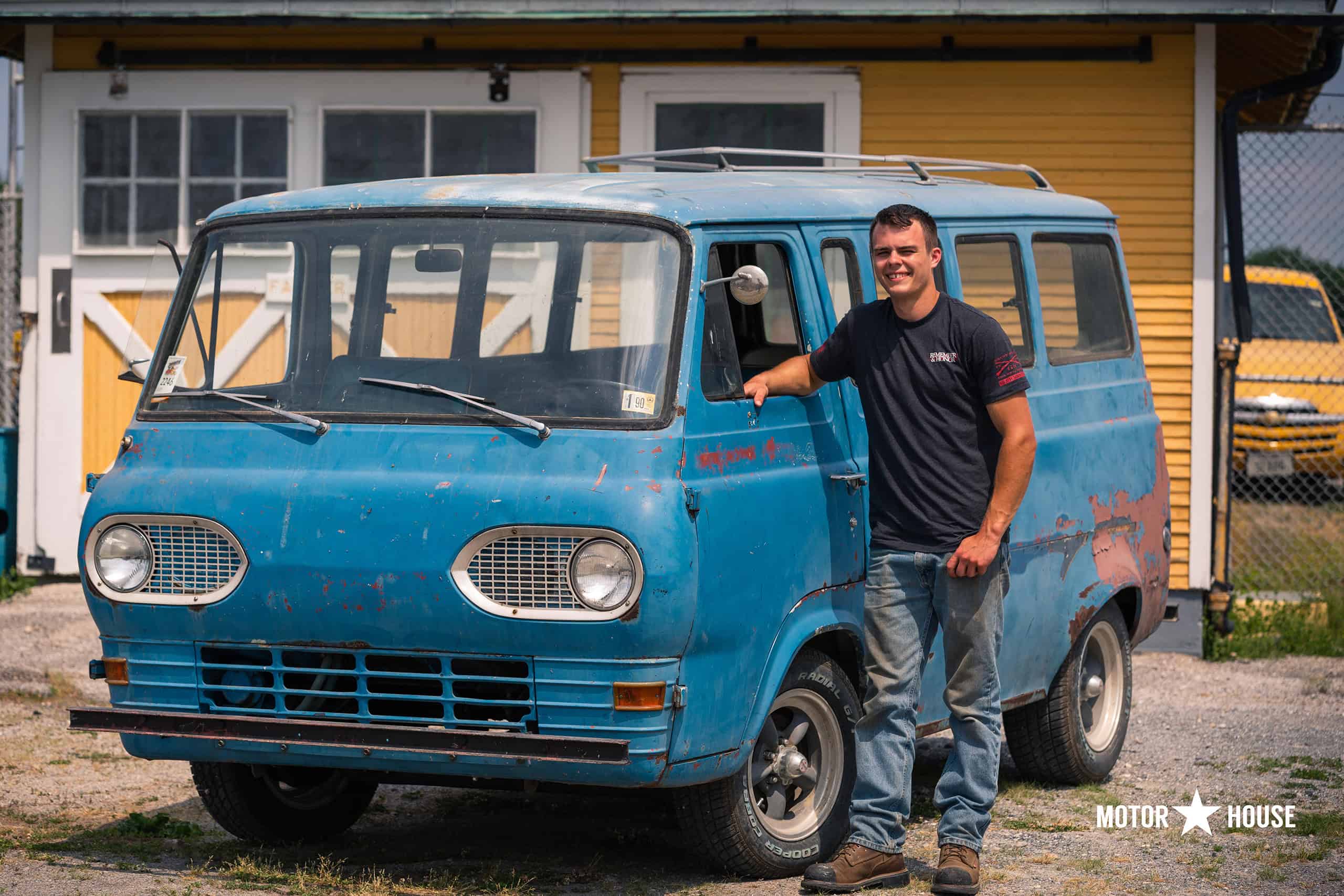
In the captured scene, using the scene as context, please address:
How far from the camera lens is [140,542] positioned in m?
5.31

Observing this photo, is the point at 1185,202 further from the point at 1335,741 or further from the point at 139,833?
the point at 139,833

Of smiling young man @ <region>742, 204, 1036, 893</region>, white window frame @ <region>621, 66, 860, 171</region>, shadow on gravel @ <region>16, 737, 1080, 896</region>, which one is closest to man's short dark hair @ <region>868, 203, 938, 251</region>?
smiling young man @ <region>742, 204, 1036, 893</region>

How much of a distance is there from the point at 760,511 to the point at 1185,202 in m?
6.40

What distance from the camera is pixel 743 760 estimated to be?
514cm

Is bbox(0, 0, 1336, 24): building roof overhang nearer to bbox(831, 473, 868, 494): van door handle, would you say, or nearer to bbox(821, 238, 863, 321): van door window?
bbox(821, 238, 863, 321): van door window

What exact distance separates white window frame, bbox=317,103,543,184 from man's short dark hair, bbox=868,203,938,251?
5.86 metres

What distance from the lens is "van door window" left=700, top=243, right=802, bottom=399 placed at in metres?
5.26

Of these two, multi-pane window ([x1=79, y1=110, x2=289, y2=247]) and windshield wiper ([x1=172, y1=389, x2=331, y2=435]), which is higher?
multi-pane window ([x1=79, y1=110, x2=289, y2=247])

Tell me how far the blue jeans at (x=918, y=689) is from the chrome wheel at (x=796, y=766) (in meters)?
0.17

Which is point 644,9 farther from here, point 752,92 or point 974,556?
point 974,556

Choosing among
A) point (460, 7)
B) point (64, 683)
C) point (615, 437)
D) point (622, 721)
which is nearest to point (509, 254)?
point (615, 437)

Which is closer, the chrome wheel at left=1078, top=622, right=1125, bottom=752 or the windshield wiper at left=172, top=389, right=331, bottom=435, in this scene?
the windshield wiper at left=172, top=389, right=331, bottom=435

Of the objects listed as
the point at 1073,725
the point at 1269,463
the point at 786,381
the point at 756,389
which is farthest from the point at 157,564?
the point at 1269,463

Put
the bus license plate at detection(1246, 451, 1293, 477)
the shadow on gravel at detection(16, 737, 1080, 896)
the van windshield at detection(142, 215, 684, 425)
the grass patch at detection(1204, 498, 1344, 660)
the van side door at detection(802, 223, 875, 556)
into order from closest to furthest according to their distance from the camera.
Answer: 1. the van windshield at detection(142, 215, 684, 425)
2. the shadow on gravel at detection(16, 737, 1080, 896)
3. the van side door at detection(802, 223, 875, 556)
4. the grass patch at detection(1204, 498, 1344, 660)
5. the bus license plate at detection(1246, 451, 1293, 477)
